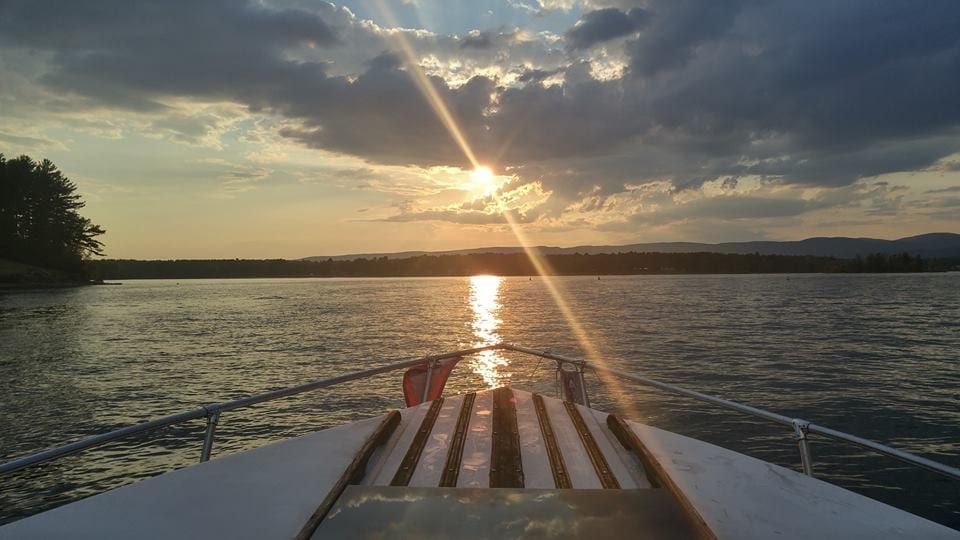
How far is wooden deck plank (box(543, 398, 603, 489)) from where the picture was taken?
3902 mm

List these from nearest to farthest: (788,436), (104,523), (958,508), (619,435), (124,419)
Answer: (104,523), (619,435), (958,508), (788,436), (124,419)

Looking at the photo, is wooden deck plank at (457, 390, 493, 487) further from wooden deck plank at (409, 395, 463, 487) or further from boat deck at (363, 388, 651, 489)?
wooden deck plank at (409, 395, 463, 487)

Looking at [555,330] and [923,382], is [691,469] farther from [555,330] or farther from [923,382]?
[555,330]

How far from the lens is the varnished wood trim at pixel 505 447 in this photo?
3922 mm

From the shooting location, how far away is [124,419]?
55.8 ft

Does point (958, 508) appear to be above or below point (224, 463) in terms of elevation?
below

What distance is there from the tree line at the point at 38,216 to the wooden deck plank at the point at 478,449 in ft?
470

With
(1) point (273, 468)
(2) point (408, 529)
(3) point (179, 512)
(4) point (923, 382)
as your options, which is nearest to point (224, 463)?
(1) point (273, 468)

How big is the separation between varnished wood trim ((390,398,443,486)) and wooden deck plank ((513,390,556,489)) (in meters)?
0.83

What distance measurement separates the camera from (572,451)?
4.59m

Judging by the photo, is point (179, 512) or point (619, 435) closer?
point (179, 512)

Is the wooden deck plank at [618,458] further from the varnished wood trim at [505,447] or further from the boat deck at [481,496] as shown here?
the varnished wood trim at [505,447]

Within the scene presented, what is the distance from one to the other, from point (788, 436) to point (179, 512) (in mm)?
15102

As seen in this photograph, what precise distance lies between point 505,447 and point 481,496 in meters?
1.32
